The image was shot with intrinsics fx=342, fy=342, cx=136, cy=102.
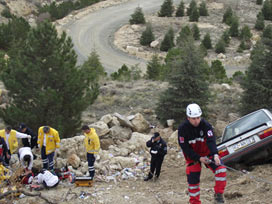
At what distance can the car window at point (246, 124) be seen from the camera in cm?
818

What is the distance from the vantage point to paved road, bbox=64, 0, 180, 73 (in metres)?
32.0

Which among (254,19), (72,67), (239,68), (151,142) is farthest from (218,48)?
(151,142)

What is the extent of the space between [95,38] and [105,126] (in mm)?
26450

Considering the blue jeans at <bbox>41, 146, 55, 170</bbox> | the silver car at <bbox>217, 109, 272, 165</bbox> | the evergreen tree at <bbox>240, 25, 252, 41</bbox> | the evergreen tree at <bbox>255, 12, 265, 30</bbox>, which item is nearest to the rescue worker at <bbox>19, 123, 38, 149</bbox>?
the blue jeans at <bbox>41, 146, 55, 170</bbox>

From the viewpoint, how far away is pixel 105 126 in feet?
37.8

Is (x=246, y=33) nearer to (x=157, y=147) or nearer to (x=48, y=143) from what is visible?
(x=157, y=147)

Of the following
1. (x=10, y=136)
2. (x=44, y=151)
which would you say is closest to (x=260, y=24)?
(x=44, y=151)

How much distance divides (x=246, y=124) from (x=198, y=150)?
11.1 feet

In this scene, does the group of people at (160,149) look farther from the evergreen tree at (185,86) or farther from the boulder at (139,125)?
the evergreen tree at (185,86)

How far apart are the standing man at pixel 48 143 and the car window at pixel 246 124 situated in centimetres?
433

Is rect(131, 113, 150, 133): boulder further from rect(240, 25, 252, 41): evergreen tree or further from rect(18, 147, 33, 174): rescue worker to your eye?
rect(240, 25, 252, 41): evergreen tree

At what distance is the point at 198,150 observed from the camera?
18.4ft

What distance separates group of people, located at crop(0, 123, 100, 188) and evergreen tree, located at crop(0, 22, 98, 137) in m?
1.52

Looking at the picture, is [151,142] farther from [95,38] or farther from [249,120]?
[95,38]
